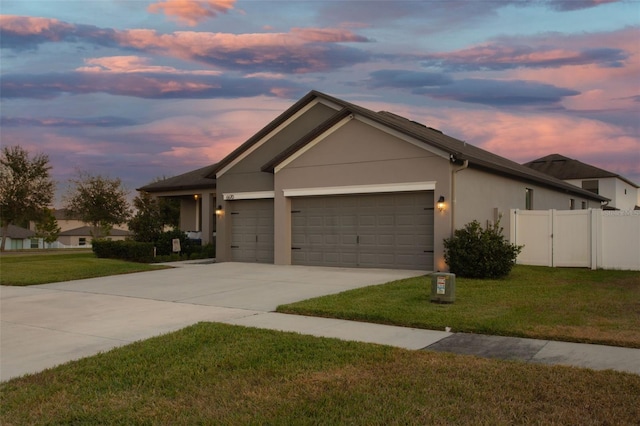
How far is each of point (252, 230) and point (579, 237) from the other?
1189cm

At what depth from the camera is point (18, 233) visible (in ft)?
237

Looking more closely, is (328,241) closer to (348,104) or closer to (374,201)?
(374,201)

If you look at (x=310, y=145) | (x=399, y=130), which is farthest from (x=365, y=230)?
(x=310, y=145)

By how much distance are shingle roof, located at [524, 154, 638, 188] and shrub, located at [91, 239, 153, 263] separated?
3553 cm

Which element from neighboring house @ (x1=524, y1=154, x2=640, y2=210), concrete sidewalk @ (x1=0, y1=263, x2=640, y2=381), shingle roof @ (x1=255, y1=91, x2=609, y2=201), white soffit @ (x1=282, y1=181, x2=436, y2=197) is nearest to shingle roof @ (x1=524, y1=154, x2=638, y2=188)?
neighboring house @ (x1=524, y1=154, x2=640, y2=210)

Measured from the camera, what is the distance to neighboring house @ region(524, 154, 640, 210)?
4441 cm

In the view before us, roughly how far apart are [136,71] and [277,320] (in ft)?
43.5

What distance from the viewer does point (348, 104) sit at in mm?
17453

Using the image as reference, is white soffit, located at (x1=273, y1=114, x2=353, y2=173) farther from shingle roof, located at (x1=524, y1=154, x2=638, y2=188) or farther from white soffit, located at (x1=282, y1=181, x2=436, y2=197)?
shingle roof, located at (x1=524, y1=154, x2=638, y2=188)

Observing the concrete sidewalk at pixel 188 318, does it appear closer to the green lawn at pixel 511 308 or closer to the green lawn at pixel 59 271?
the green lawn at pixel 511 308

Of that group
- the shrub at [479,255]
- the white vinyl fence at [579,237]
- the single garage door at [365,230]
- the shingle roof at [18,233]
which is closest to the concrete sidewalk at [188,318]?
the single garage door at [365,230]

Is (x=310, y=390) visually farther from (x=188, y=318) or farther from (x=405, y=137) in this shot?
(x=405, y=137)

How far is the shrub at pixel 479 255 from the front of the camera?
46.0 feet

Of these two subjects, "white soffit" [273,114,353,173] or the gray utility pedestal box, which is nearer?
the gray utility pedestal box
